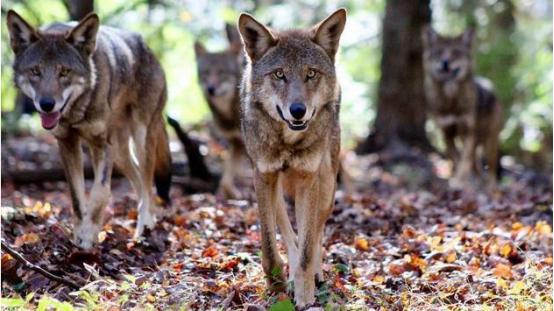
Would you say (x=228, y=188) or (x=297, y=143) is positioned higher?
(x=297, y=143)

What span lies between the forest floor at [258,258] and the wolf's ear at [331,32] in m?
1.71

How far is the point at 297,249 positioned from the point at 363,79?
40.8ft

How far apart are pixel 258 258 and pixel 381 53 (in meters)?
8.92

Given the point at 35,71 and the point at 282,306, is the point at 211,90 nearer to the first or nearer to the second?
the point at 35,71

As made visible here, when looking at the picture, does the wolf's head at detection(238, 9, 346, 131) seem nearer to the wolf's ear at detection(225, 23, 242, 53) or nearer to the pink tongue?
the pink tongue

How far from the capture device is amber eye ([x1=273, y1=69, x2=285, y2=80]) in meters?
5.67

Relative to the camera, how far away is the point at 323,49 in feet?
19.4

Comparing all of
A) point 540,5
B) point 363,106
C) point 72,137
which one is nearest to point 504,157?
point 363,106

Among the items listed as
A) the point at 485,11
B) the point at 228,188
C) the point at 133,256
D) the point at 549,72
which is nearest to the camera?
the point at 133,256

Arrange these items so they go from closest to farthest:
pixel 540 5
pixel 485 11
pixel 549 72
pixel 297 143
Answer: pixel 297 143, pixel 549 72, pixel 485 11, pixel 540 5

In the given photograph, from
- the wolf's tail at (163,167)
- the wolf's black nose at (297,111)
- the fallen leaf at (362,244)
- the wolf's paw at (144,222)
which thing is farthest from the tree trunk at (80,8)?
the wolf's black nose at (297,111)

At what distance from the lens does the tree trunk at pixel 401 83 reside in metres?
14.5

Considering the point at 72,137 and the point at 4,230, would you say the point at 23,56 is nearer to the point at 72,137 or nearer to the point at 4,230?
the point at 72,137

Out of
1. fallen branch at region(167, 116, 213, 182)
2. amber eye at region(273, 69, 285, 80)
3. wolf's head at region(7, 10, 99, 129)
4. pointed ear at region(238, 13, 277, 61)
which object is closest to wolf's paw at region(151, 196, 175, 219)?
fallen branch at region(167, 116, 213, 182)
